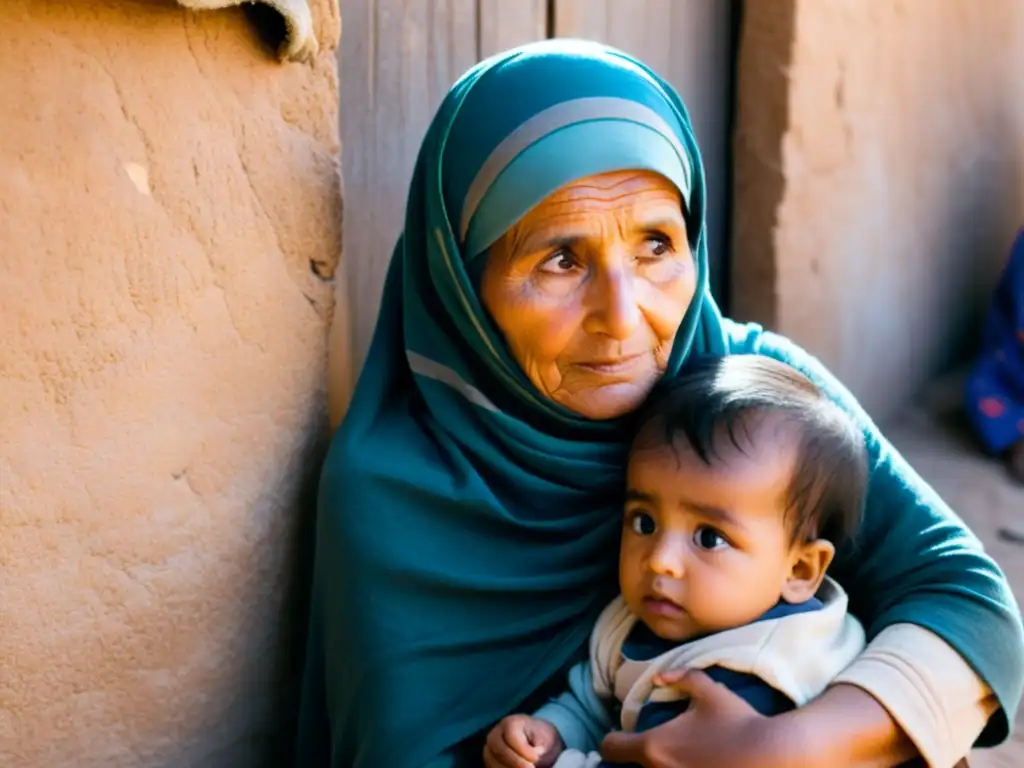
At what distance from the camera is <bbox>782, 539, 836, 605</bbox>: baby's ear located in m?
1.75

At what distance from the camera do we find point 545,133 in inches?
73.3

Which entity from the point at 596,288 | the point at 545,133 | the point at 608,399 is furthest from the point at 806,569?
the point at 545,133

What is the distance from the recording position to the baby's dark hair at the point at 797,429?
1725 mm

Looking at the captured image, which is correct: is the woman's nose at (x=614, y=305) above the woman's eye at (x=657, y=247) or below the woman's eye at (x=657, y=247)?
below

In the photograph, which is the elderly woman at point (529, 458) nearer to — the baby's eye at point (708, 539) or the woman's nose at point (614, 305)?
the woman's nose at point (614, 305)

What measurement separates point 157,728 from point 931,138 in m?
3.14

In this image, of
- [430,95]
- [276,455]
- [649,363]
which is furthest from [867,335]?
[276,455]

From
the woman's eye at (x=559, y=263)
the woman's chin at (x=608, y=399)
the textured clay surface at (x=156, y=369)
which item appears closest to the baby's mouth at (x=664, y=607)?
the woman's chin at (x=608, y=399)

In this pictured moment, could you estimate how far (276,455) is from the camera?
6.83 ft

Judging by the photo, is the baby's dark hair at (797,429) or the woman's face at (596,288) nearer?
the baby's dark hair at (797,429)

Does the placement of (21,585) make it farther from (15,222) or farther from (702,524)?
(702,524)

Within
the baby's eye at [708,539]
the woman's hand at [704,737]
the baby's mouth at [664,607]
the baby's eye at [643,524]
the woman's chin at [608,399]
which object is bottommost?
the woman's hand at [704,737]

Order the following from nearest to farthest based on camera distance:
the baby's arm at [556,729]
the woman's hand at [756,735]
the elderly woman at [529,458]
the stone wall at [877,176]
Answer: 1. the woman's hand at [756,735]
2. the baby's arm at [556,729]
3. the elderly woman at [529,458]
4. the stone wall at [877,176]

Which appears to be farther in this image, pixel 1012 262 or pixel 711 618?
pixel 1012 262
